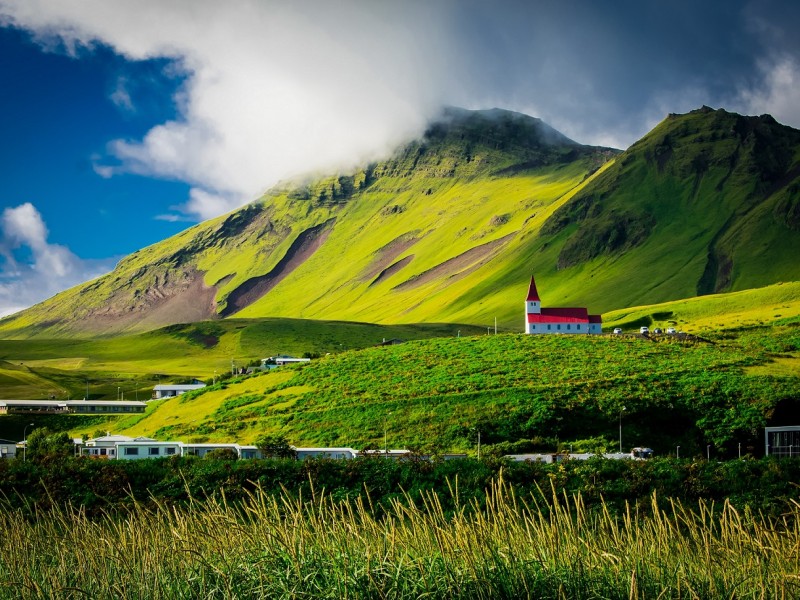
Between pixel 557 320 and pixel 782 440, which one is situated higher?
pixel 557 320

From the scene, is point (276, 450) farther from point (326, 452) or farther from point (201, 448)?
point (201, 448)

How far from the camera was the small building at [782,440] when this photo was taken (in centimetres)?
5366

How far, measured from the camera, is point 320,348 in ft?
617

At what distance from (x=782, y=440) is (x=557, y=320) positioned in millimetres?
67543

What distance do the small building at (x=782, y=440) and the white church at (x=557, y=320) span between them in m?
65.7

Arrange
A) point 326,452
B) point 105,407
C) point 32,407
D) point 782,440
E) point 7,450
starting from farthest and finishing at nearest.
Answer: point 105,407
point 32,407
point 7,450
point 326,452
point 782,440

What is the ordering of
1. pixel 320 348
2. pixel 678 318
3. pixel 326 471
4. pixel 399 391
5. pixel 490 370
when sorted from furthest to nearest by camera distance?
pixel 320 348 < pixel 678 318 < pixel 490 370 < pixel 399 391 < pixel 326 471

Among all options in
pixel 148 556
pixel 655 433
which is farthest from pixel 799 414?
pixel 148 556

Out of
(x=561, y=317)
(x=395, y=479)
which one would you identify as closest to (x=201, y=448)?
(x=395, y=479)

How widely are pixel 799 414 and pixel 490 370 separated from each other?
27.3m

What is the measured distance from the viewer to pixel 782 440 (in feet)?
179

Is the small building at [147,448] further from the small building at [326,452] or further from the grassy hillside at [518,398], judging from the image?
the small building at [326,452]

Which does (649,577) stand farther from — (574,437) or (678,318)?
Answer: (678,318)

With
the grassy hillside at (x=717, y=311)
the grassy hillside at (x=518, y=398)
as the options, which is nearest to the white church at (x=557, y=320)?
the grassy hillside at (x=717, y=311)
